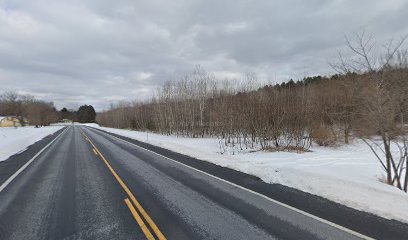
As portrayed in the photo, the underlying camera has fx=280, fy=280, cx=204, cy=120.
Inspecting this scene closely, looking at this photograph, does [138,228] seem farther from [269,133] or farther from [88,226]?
[269,133]

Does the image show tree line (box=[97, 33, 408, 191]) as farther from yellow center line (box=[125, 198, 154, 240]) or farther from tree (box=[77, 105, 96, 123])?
tree (box=[77, 105, 96, 123])

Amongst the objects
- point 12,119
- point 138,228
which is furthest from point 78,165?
point 12,119

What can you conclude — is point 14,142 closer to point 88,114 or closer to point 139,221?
point 139,221

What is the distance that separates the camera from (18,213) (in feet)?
19.7

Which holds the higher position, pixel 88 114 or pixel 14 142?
pixel 88 114

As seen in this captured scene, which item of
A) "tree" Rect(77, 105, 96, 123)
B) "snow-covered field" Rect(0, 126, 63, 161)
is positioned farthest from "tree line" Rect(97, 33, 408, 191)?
"tree" Rect(77, 105, 96, 123)

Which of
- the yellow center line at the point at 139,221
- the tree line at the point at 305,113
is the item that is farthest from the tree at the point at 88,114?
the yellow center line at the point at 139,221

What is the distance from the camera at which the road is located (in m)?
4.81

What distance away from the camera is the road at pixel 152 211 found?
15.8 ft

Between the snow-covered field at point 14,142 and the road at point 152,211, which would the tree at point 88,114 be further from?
the road at point 152,211

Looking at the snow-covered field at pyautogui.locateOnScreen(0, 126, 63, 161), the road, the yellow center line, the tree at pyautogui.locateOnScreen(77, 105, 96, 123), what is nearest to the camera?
the yellow center line

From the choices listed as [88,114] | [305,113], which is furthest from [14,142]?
[88,114]

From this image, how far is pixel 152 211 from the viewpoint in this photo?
592 cm

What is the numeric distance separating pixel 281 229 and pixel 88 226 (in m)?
3.52
